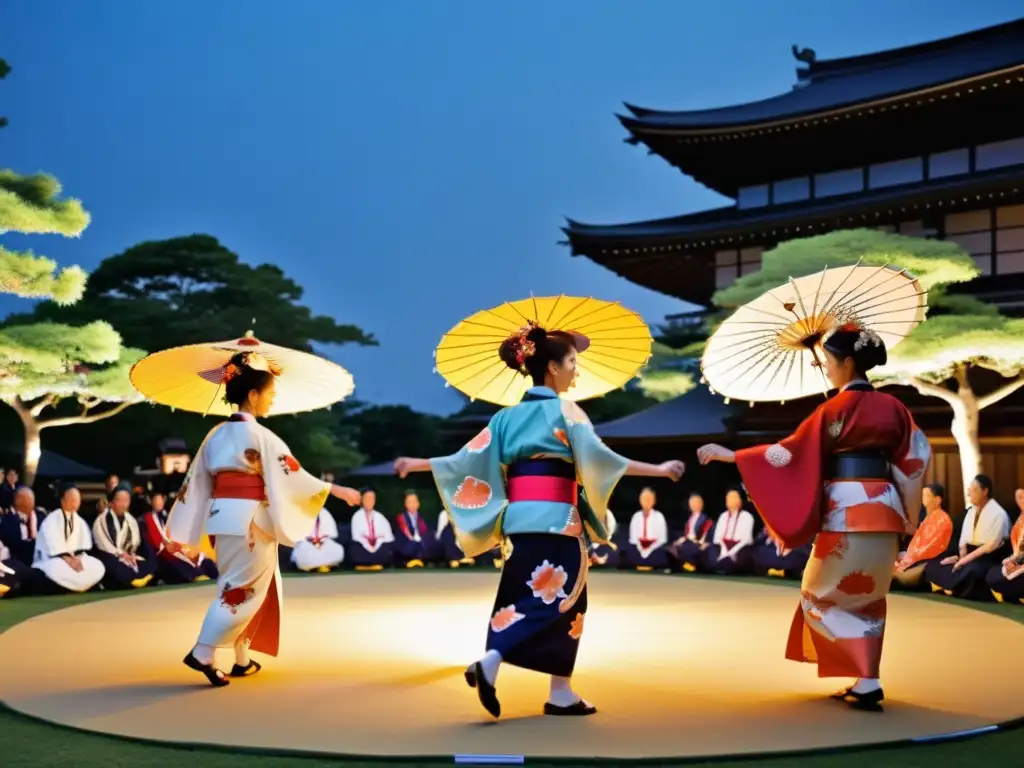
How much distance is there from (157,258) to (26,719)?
2183cm

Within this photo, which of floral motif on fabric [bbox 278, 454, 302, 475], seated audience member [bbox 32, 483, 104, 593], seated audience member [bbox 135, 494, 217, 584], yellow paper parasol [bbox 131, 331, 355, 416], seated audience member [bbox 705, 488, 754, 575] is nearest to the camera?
floral motif on fabric [bbox 278, 454, 302, 475]

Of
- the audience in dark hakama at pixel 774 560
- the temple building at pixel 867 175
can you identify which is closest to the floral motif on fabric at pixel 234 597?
the audience in dark hakama at pixel 774 560

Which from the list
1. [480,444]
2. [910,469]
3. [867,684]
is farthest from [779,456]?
[480,444]

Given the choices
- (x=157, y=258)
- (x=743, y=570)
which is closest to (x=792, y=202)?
(x=743, y=570)

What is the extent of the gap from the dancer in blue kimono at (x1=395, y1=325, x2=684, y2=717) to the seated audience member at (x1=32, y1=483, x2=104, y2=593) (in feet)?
20.0

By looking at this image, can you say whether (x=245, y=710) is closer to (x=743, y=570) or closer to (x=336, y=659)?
(x=336, y=659)

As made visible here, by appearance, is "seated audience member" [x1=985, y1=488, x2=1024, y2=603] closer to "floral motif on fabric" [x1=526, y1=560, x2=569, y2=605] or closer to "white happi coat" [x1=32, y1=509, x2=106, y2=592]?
"floral motif on fabric" [x1=526, y1=560, x2=569, y2=605]

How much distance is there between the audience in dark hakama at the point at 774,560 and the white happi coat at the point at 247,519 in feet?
23.6

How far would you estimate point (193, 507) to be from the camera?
527 centimetres

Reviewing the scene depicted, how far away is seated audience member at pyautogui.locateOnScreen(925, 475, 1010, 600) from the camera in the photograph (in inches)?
368

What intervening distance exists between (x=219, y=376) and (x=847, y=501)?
3.24 m

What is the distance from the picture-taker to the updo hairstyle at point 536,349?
15.6 ft

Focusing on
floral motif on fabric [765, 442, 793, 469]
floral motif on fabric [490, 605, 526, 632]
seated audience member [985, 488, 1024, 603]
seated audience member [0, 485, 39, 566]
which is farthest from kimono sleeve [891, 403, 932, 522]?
seated audience member [0, 485, 39, 566]

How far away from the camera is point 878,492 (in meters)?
4.71
